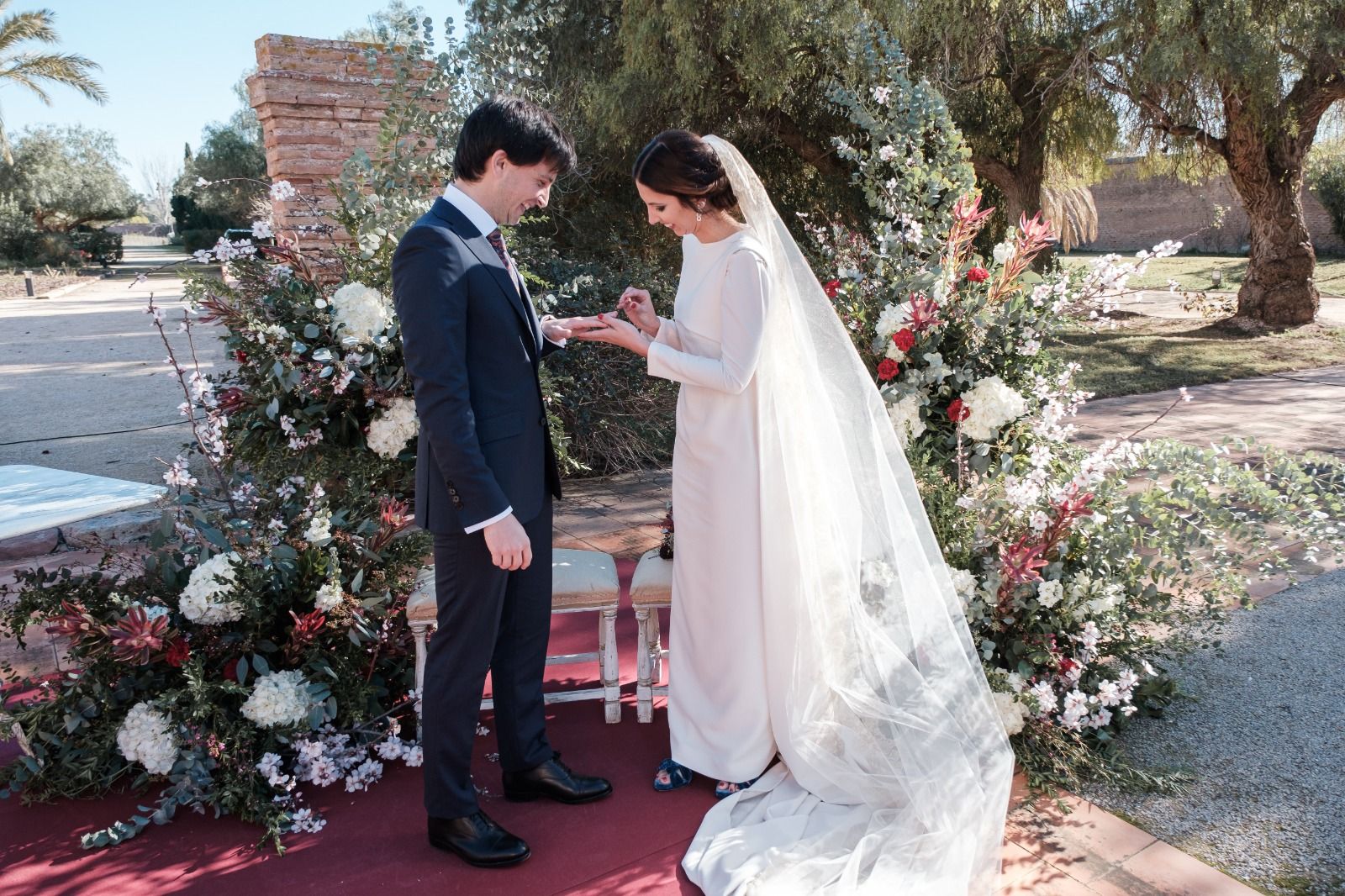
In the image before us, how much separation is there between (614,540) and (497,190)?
3176 millimetres

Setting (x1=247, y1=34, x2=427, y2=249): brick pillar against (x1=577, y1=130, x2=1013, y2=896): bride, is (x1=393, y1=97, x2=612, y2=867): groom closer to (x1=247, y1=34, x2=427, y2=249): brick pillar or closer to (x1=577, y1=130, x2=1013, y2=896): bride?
(x1=577, y1=130, x2=1013, y2=896): bride

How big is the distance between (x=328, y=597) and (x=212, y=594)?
0.33m

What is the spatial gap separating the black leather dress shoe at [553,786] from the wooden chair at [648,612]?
0.48m

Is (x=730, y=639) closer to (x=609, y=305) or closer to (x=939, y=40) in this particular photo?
(x=609, y=305)

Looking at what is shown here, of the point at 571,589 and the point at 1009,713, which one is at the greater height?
the point at 571,589

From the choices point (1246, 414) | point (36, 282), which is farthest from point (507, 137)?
point (36, 282)

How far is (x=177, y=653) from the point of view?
288 centimetres

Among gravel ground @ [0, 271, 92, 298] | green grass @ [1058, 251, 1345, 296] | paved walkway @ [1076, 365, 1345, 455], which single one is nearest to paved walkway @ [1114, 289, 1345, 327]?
green grass @ [1058, 251, 1345, 296]

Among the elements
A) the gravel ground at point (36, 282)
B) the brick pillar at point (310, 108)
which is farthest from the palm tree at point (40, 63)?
the brick pillar at point (310, 108)

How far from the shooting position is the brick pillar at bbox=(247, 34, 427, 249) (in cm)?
599

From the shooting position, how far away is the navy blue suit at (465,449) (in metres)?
2.29

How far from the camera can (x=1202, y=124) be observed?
11836mm

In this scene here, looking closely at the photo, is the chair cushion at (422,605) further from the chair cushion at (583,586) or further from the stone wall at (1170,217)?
the stone wall at (1170,217)

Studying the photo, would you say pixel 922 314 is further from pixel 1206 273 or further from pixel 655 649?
pixel 1206 273
